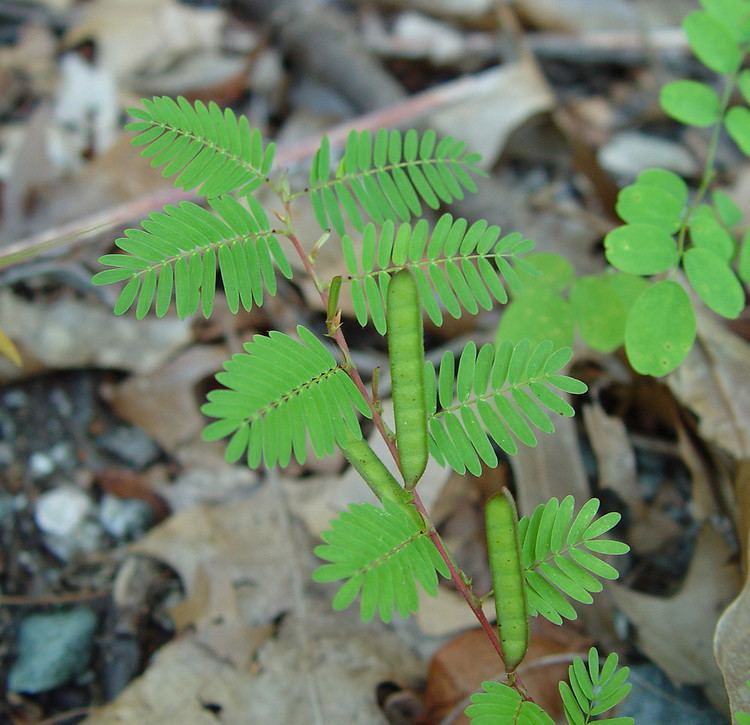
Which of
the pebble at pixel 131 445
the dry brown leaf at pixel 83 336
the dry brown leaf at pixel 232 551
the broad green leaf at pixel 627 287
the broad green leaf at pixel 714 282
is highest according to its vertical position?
the broad green leaf at pixel 714 282

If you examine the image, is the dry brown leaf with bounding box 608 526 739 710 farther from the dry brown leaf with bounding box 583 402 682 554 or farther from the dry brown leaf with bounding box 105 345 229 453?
the dry brown leaf with bounding box 105 345 229 453

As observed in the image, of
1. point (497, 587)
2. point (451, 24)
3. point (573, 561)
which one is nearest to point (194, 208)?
point (497, 587)

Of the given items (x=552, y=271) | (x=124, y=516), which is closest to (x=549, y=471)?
(x=552, y=271)

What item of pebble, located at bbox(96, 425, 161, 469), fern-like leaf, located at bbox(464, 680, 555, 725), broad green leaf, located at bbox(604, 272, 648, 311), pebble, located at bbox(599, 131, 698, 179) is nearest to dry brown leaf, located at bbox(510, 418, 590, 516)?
broad green leaf, located at bbox(604, 272, 648, 311)

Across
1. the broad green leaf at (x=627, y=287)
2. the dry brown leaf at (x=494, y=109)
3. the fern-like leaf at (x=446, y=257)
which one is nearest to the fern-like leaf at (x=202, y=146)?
the fern-like leaf at (x=446, y=257)

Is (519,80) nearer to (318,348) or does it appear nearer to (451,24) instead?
(451,24)

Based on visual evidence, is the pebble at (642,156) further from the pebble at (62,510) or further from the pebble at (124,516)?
the pebble at (62,510)
